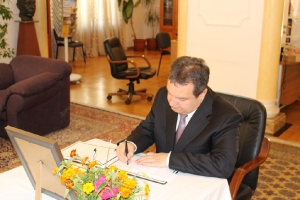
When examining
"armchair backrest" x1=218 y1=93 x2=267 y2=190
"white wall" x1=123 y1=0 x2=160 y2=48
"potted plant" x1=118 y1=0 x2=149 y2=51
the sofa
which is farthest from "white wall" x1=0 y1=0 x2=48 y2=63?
"armchair backrest" x1=218 y1=93 x2=267 y2=190

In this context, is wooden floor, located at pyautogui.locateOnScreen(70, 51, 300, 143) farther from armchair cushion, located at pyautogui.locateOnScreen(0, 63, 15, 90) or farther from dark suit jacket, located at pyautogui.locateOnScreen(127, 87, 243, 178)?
dark suit jacket, located at pyautogui.locateOnScreen(127, 87, 243, 178)

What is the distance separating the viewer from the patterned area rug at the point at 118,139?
384cm

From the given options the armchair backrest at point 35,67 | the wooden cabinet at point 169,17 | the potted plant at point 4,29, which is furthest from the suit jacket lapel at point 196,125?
the wooden cabinet at point 169,17

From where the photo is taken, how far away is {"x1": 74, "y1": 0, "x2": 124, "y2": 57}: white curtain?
10883 millimetres

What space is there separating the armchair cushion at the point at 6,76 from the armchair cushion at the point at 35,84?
24.5 inches

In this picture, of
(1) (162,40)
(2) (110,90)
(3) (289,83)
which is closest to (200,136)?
(3) (289,83)

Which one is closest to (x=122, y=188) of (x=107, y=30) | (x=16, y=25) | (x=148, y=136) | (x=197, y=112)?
(x=197, y=112)

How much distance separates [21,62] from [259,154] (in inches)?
146

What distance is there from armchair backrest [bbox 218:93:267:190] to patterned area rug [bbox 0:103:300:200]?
0.99m

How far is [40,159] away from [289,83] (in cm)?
510

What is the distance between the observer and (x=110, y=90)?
24.6ft

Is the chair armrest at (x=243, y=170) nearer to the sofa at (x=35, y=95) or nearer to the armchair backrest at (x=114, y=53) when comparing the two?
the sofa at (x=35, y=95)

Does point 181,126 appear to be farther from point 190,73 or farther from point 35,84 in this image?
point 35,84

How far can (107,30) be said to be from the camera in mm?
11648
